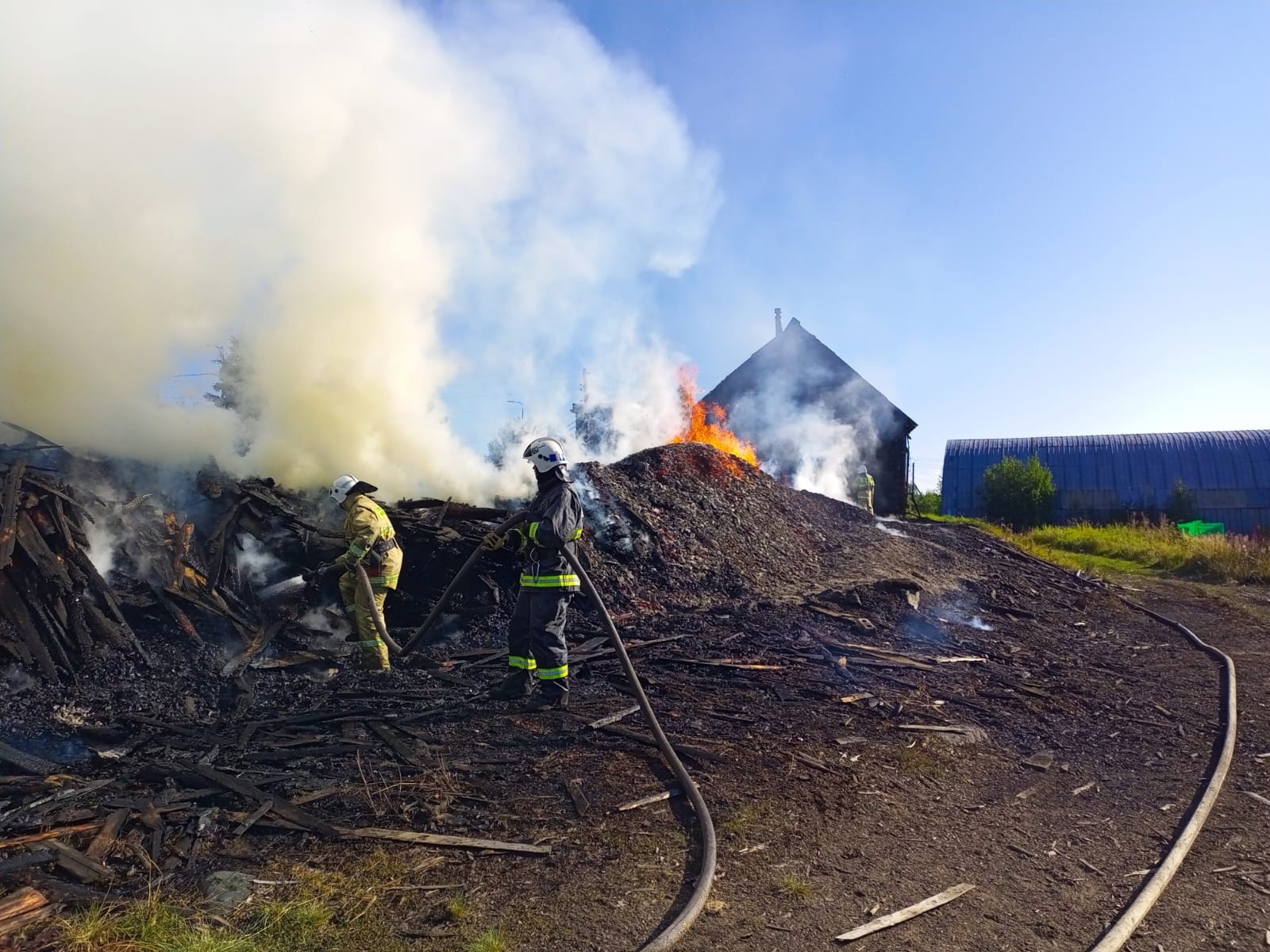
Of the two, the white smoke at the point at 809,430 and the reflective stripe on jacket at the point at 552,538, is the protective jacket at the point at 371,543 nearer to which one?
the reflective stripe on jacket at the point at 552,538

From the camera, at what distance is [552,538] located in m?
6.38

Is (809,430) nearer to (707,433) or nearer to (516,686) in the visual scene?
(707,433)

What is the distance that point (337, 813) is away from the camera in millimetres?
4516

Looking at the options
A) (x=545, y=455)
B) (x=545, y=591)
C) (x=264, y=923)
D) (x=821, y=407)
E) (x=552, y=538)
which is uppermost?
(x=821, y=407)

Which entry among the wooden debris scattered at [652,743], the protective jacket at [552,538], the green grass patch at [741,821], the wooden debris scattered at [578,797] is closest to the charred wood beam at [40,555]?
the protective jacket at [552,538]

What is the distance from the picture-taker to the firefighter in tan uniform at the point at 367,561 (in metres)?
7.98

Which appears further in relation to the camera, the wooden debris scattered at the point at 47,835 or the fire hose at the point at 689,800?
the wooden debris scattered at the point at 47,835

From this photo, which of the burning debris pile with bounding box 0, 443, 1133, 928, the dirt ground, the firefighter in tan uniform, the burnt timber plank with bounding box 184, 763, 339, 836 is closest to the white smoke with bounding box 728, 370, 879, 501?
the burning debris pile with bounding box 0, 443, 1133, 928

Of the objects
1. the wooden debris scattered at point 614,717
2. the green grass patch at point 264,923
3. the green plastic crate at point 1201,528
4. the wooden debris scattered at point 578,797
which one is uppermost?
the green plastic crate at point 1201,528

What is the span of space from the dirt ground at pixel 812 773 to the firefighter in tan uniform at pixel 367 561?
532 millimetres

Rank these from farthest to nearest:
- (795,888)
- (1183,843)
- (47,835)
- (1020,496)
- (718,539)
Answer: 1. (1020,496)
2. (718,539)
3. (1183,843)
4. (47,835)
5. (795,888)

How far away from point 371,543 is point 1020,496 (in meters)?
28.5

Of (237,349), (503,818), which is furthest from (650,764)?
(237,349)

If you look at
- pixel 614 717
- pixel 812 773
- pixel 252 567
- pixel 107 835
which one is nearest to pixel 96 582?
pixel 252 567
